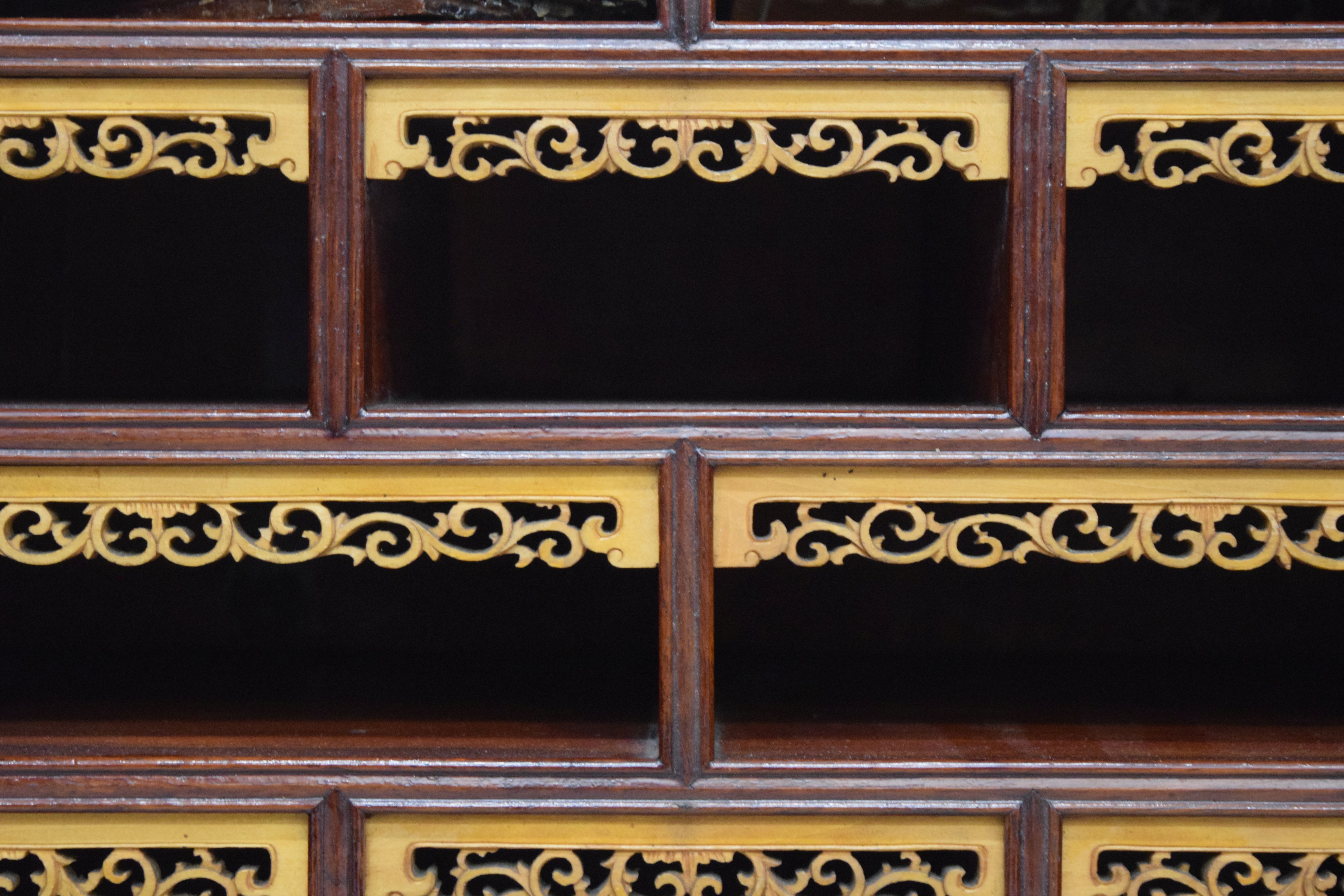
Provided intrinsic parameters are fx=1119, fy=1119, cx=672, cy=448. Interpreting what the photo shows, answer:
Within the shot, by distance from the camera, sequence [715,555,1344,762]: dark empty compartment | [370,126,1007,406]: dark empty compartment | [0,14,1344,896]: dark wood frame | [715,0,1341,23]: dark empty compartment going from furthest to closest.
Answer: [370,126,1007,406]: dark empty compartment
[715,555,1344,762]: dark empty compartment
[715,0,1341,23]: dark empty compartment
[0,14,1344,896]: dark wood frame

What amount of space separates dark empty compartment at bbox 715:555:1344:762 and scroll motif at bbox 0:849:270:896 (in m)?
0.42

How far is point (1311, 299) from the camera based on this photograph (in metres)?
1.23

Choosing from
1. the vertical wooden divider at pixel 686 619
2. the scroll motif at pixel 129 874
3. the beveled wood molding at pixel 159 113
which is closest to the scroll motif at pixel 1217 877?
the vertical wooden divider at pixel 686 619

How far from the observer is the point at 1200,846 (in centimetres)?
87

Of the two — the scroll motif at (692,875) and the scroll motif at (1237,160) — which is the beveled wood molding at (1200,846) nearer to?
the scroll motif at (692,875)

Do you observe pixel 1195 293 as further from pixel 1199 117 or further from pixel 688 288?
pixel 688 288

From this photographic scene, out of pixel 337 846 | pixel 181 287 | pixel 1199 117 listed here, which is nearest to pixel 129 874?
pixel 337 846

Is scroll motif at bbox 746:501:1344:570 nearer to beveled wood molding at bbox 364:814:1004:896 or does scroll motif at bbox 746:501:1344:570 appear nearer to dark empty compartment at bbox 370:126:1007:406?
beveled wood molding at bbox 364:814:1004:896

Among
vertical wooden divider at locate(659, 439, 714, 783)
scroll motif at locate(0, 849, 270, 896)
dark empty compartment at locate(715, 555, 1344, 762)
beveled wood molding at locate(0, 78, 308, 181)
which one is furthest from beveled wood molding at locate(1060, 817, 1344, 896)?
beveled wood molding at locate(0, 78, 308, 181)

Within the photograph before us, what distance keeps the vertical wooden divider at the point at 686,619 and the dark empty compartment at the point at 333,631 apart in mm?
170

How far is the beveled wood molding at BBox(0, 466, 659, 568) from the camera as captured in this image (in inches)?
Result: 33.3

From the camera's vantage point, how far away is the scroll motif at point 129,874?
2.83 feet

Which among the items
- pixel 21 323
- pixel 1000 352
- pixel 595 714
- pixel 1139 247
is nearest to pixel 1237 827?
pixel 1000 352

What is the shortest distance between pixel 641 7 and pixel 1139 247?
0.63m
